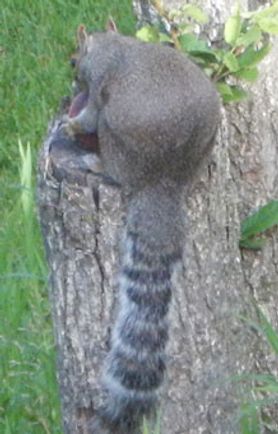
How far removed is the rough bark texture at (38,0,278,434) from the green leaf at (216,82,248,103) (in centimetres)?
5

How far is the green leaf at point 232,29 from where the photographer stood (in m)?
3.97

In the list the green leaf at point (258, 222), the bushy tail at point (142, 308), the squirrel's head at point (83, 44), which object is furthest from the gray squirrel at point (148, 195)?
the squirrel's head at point (83, 44)

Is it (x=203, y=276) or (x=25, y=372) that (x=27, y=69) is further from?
(x=203, y=276)

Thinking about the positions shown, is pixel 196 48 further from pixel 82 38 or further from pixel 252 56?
pixel 82 38

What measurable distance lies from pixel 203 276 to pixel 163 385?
1.03ft

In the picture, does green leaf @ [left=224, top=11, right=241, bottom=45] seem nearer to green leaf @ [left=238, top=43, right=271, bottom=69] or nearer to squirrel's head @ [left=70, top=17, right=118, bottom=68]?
green leaf @ [left=238, top=43, right=271, bottom=69]

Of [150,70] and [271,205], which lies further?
[271,205]

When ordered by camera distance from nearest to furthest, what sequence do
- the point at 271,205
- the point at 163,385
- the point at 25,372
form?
the point at 163,385 < the point at 271,205 < the point at 25,372

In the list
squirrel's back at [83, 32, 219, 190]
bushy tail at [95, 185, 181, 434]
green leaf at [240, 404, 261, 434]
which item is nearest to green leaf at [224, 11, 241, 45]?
squirrel's back at [83, 32, 219, 190]

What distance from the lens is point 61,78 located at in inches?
292

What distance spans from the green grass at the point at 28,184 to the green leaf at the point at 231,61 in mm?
Answer: 943

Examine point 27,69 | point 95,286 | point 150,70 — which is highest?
point 150,70

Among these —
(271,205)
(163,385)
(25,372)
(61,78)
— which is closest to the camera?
(163,385)

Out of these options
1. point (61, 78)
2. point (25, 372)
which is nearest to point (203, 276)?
point (25, 372)
